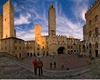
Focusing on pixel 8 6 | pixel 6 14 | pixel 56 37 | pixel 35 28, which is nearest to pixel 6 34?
pixel 6 14

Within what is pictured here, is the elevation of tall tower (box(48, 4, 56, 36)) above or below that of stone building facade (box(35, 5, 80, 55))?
above

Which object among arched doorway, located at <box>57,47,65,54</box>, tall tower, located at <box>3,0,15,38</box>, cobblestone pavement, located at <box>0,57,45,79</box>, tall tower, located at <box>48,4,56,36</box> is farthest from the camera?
arched doorway, located at <box>57,47,65,54</box>

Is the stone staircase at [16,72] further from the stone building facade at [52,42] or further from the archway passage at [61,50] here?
the archway passage at [61,50]

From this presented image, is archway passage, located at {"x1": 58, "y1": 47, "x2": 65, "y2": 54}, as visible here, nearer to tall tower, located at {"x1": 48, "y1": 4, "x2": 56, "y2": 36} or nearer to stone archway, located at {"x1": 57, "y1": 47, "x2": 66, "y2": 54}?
stone archway, located at {"x1": 57, "y1": 47, "x2": 66, "y2": 54}

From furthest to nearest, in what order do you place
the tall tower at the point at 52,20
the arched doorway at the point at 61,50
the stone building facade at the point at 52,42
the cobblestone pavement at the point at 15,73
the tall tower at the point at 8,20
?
1. the arched doorway at the point at 61,50
2. the tall tower at the point at 52,20
3. the stone building facade at the point at 52,42
4. the tall tower at the point at 8,20
5. the cobblestone pavement at the point at 15,73

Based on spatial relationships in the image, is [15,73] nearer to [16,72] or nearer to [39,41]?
[16,72]

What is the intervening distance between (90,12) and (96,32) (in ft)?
23.8

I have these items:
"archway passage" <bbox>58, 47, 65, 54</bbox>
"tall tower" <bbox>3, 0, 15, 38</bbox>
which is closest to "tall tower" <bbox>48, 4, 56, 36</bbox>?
"archway passage" <bbox>58, 47, 65, 54</bbox>

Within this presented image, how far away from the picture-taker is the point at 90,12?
32.4m

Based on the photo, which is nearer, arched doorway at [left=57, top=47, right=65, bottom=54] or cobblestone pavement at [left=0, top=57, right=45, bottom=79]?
cobblestone pavement at [left=0, top=57, right=45, bottom=79]

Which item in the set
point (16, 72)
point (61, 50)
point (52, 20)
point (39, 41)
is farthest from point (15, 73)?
point (52, 20)

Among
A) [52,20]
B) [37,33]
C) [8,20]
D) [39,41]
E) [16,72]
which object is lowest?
[16,72]

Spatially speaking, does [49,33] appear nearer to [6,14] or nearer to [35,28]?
[35,28]

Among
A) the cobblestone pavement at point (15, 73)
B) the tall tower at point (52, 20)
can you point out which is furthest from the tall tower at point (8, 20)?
the cobblestone pavement at point (15, 73)
